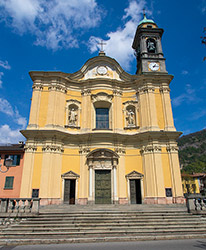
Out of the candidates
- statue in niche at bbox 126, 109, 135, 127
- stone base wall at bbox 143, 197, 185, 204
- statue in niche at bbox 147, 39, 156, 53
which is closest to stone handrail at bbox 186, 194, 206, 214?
stone base wall at bbox 143, 197, 185, 204

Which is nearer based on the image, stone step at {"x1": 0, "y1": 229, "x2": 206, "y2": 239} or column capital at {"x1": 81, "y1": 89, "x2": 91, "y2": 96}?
stone step at {"x1": 0, "y1": 229, "x2": 206, "y2": 239}

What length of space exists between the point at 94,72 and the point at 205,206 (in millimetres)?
15526

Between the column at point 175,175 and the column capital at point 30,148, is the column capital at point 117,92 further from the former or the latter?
the column capital at point 30,148

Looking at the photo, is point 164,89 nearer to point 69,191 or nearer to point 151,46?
point 151,46

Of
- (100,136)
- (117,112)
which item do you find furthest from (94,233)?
(117,112)

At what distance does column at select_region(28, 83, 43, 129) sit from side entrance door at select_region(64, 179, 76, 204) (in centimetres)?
570

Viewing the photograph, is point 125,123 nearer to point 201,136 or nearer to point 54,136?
point 54,136

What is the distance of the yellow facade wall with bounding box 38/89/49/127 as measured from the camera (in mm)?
17953

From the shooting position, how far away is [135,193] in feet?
56.6

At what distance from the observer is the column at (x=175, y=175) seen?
53.3 ft

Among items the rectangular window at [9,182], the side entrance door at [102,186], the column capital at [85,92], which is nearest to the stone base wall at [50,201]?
the side entrance door at [102,186]

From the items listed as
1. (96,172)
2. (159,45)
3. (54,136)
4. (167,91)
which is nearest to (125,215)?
(96,172)

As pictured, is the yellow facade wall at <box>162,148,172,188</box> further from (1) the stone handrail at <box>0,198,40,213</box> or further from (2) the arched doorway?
(1) the stone handrail at <box>0,198,40,213</box>

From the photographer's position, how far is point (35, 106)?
60.0ft
